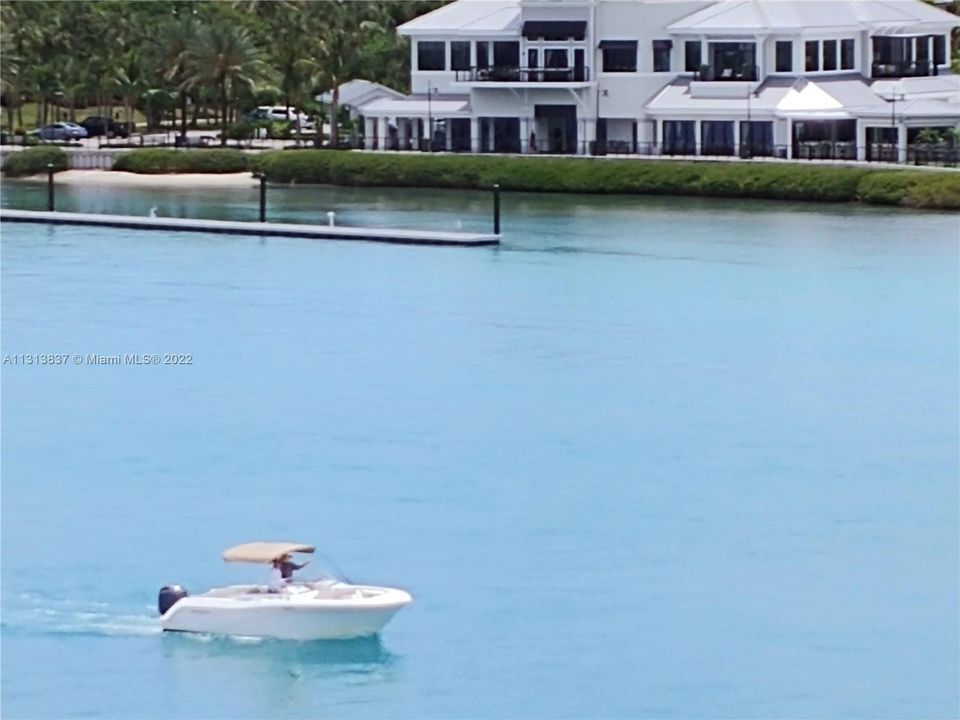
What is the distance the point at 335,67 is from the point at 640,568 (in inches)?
2430

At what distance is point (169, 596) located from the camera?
91.9ft

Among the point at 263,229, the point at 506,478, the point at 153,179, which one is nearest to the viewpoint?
the point at 506,478

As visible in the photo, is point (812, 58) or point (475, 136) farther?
point (475, 136)

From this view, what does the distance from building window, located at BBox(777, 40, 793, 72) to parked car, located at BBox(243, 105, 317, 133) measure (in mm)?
19087

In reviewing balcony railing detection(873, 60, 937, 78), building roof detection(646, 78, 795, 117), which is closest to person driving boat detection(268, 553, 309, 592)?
building roof detection(646, 78, 795, 117)

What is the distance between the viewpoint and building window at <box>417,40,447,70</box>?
88625mm

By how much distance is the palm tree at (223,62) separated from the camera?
297 ft

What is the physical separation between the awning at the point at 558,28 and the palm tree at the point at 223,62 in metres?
11.1

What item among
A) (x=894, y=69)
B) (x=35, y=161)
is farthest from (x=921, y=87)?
(x=35, y=161)

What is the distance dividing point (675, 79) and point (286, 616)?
59.7 m

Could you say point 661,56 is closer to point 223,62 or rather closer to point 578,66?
point 578,66

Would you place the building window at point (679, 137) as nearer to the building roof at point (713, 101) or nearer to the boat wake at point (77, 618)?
the building roof at point (713, 101)

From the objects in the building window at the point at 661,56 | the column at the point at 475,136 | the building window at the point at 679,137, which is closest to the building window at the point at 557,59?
the building window at the point at 661,56

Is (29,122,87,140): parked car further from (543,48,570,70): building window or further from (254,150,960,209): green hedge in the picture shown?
(543,48,570,70): building window
